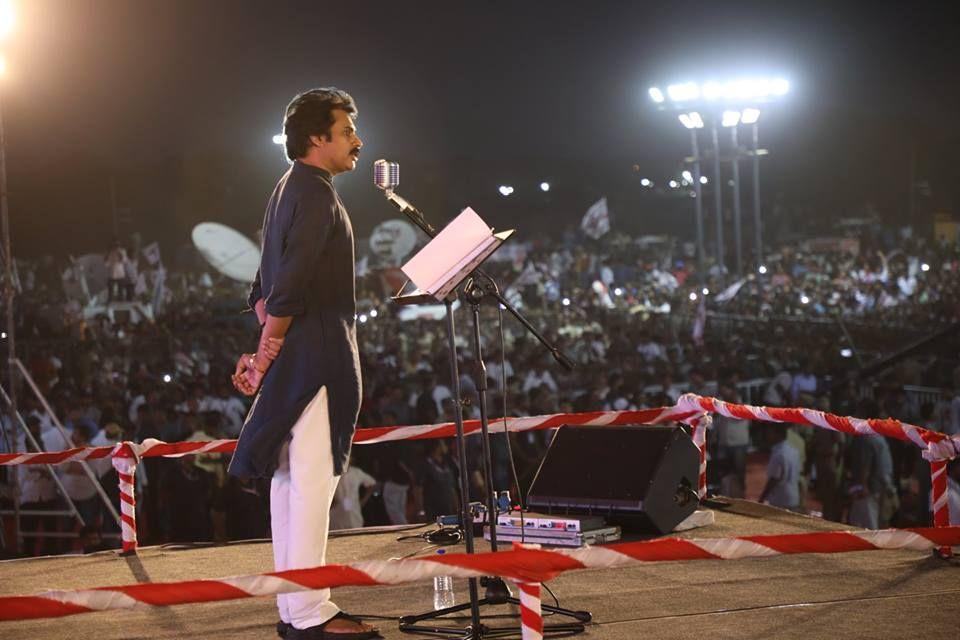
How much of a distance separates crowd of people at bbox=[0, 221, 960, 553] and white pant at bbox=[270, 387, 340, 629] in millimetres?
709

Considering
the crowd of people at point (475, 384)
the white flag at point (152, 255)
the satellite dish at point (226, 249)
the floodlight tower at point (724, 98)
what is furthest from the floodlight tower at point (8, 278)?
the floodlight tower at point (724, 98)

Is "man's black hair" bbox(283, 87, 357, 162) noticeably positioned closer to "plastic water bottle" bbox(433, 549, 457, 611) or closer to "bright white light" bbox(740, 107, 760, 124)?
"plastic water bottle" bbox(433, 549, 457, 611)

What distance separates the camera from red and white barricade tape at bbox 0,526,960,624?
2.95m

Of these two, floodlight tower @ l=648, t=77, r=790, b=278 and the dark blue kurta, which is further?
floodlight tower @ l=648, t=77, r=790, b=278

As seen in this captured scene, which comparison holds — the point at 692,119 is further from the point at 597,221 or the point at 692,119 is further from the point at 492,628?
the point at 492,628

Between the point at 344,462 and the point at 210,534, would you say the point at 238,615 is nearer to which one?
the point at 344,462

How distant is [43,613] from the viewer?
2863 mm

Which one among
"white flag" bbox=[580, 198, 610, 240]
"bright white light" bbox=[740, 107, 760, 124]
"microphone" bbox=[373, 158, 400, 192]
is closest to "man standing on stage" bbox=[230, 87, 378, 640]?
"microphone" bbox=[373, 158, 400, 192]

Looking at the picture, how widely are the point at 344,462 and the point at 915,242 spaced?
40.6 metres

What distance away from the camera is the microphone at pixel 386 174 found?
4.08 m

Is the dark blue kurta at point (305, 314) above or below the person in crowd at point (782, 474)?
above

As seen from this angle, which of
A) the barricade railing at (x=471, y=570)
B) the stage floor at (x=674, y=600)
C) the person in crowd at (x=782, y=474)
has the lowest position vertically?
the person in crowd at (x=782, y=474)

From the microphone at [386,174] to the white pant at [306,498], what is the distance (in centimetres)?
80

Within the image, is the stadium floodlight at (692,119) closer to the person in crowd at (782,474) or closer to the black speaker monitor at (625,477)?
the person in crowd at (782,474)
